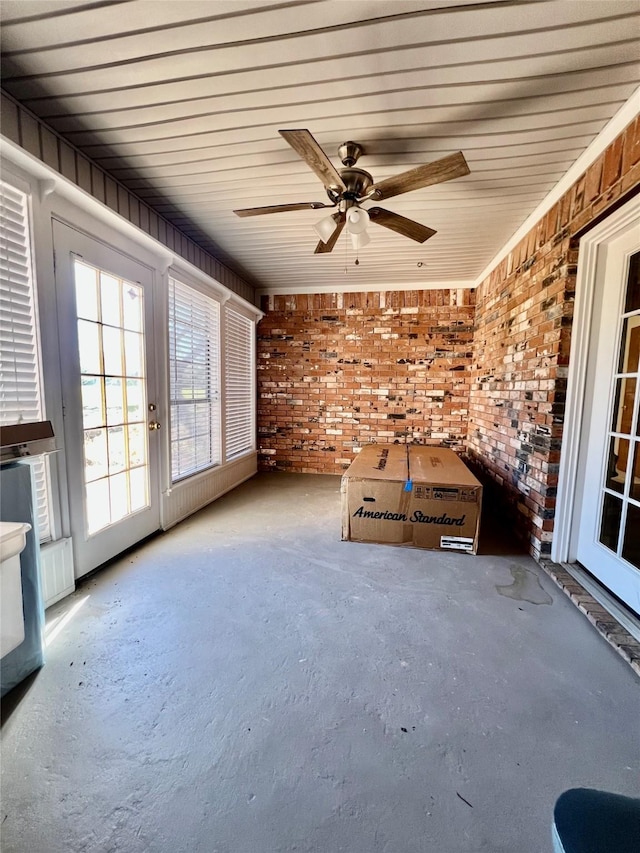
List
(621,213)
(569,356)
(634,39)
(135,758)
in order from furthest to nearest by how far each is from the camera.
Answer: (569,356) < (621,213) < (634,39) < (135,758)

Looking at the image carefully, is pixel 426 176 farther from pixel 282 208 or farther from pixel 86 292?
pixel 86 292

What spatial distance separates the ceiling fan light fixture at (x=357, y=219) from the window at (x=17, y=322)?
1796mm

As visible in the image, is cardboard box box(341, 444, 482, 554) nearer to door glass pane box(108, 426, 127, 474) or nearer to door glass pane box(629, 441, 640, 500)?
door glass pane box(629, 441, 640, 500)

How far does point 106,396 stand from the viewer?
96.0 inches

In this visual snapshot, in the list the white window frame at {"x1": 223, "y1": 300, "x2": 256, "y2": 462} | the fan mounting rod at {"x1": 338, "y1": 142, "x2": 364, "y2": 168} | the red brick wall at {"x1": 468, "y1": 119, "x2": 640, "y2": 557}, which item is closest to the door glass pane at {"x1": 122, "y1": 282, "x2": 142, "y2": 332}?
the white window frame at {"x1": 223, "y1": 300, "x2": 256, "y2": 462}

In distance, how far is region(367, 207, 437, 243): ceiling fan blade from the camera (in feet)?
7.51

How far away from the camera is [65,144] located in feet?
6.60

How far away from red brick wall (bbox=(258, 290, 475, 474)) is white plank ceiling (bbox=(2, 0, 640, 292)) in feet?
7.06

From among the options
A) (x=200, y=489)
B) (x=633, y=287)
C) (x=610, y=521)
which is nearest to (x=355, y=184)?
(x=633, y=287)

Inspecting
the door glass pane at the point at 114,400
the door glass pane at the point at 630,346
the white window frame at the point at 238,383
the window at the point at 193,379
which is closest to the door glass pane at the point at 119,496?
the door glass pane at the point at 114,400

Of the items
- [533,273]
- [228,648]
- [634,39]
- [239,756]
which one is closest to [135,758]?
[239,756]

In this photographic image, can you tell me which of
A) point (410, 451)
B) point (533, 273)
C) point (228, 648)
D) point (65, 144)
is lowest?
point (228, 648)

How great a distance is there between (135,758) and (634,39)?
3.36 m

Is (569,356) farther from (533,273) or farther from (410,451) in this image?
(410,451)
